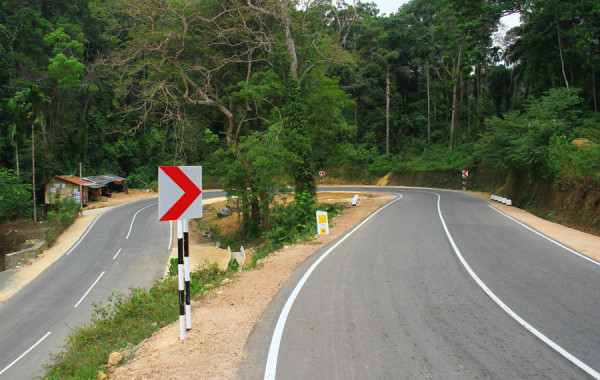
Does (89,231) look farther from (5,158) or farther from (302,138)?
(5,158)

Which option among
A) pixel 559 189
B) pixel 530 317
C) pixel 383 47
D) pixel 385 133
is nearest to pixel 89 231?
pixel 530 317

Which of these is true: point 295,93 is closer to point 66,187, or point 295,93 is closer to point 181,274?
point 181,274

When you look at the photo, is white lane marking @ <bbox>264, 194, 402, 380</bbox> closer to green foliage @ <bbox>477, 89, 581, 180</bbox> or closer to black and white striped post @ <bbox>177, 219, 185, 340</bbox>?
black and white striped post @ <bbox>177, 219, 185, 340</bbox>

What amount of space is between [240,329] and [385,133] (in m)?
53.7

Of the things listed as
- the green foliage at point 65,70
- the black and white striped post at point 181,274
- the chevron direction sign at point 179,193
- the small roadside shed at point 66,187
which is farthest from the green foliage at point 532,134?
the green foliage at point 65,70

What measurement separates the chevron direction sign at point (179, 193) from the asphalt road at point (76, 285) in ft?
17.3

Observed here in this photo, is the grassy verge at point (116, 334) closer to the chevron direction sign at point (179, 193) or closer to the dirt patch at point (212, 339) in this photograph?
the dirt patch at point (212, 339)

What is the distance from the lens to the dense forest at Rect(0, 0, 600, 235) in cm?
1995

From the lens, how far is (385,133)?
55906mm

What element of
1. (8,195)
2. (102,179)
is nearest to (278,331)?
(8,195)

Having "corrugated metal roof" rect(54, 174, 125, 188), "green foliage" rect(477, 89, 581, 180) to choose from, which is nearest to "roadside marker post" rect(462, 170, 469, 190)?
"green foliage" rect(477, 89, 581, 180)

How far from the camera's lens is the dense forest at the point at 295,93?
65.5 feet

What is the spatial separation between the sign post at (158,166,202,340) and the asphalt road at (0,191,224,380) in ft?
15.8

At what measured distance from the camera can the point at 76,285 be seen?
708 inches
